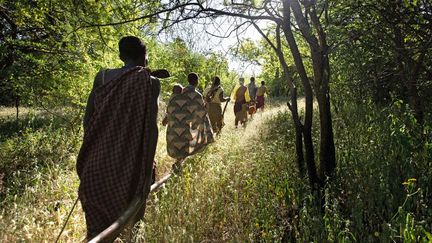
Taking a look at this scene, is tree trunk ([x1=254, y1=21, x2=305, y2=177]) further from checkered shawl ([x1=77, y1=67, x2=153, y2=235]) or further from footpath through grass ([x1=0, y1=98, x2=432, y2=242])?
checkered shawl ([x1=77, y1=67, x2=153, y2=235])

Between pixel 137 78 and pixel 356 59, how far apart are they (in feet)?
19.3

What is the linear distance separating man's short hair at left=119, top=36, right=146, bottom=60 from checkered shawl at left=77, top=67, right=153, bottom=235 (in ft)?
0.98

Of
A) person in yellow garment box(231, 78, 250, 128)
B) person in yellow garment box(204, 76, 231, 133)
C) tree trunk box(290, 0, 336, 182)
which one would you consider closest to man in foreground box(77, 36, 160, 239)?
tree trunk box(290, 0, 336, 182)

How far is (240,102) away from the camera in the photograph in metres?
13.6

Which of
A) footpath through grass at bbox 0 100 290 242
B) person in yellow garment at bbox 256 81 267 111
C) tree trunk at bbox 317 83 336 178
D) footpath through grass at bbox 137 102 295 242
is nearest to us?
footpath through grass at bbox 137 102 295 242

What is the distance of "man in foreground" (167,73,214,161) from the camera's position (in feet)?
23.6

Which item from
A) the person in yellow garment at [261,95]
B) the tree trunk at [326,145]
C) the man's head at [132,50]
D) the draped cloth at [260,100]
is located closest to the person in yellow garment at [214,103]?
the tree trunk at [326,145]

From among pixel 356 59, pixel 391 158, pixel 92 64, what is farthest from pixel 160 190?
pixel 356 59

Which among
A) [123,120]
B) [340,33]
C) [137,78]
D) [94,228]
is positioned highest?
[340,33]

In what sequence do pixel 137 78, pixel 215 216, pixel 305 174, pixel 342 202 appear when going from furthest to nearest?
pixel 305 174, pixel 215 216, pixel 342 202, pixel 137 78

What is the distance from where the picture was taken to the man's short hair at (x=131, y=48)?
3.07 meters

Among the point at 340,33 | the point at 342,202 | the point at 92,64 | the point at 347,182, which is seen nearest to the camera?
the point at 342,202

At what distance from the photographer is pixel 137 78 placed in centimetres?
284

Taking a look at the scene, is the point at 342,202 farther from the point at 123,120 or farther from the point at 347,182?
the point at 123,120
